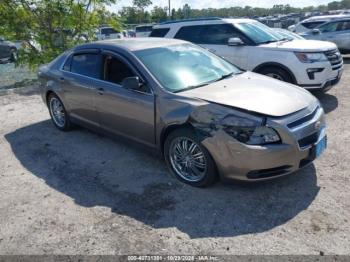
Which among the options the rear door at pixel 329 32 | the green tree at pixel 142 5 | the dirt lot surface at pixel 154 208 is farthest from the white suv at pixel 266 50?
the green tree at pixel 142 5

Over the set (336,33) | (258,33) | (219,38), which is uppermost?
(258,33)

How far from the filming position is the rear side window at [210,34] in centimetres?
781

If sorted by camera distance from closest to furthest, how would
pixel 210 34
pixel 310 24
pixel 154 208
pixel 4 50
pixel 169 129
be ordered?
1. pixel 154 208
2. pixel 169 129
3. pixel 210 34
4. pixel 310 24
5. pixel 4 50

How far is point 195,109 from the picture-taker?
3719mm

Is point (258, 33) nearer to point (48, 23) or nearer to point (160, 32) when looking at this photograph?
point (160, 32)

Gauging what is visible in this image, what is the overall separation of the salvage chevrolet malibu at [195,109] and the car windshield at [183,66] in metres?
0.01

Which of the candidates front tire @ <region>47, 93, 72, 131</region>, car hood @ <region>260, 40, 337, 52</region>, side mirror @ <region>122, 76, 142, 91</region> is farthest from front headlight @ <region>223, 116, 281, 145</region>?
car hood @ <region>260, 40, 337, 52</region>

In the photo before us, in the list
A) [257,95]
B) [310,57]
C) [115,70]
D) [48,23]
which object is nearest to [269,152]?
[257,95]

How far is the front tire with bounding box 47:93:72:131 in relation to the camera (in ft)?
19.9

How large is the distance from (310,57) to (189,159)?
4163mm

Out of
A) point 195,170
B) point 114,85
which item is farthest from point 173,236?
point 114,85

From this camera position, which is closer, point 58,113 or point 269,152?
point 269,152

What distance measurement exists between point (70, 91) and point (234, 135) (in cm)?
324

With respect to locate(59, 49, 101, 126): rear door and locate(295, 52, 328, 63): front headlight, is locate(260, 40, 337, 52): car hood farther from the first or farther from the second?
locate(59, 49, 101, 126): rear door
